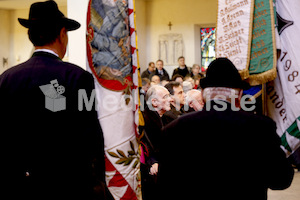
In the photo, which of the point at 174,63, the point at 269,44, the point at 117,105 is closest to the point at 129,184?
the point at 117,105

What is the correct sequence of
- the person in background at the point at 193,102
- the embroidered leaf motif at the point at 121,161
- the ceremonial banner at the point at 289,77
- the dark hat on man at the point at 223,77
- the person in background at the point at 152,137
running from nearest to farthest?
A: the dark hat on man at the point at 223,77 < the ceremonial banner at the point at 289,77 < the embroidered leaf motif at the point at 121,161 < the person in background at the point at 152,137 < the person in background at the point at 193,102

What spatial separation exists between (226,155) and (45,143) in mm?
936

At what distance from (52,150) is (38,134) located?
11 centimetres

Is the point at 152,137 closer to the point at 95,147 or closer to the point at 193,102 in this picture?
the point at 193,102

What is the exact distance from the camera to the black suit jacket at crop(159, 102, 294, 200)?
2.06 metres

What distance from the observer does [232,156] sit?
6.75 feet

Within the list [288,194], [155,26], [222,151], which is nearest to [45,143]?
[222,151]

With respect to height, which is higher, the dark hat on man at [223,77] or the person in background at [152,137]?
the dark hat on man at [223,77]

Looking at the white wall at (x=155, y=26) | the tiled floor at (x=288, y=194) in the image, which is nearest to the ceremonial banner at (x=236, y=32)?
the tiled floor at (x=288, y=194)

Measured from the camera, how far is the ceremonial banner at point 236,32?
2.69m

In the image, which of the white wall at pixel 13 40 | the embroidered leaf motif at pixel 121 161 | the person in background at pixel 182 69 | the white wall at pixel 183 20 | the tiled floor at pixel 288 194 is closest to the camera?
the embroidered leaf motif at pixel 121 161

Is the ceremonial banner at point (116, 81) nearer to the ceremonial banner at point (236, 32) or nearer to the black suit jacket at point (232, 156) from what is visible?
the ceremonial banner at point (236, 32)

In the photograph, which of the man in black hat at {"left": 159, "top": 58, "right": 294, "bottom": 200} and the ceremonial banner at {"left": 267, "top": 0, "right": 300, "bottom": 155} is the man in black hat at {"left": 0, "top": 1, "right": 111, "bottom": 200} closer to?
the man in black hat at {"left": 159, "top": 58, "right": 294, "bottom": 200}

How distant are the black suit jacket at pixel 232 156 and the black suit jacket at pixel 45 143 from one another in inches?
19.9
